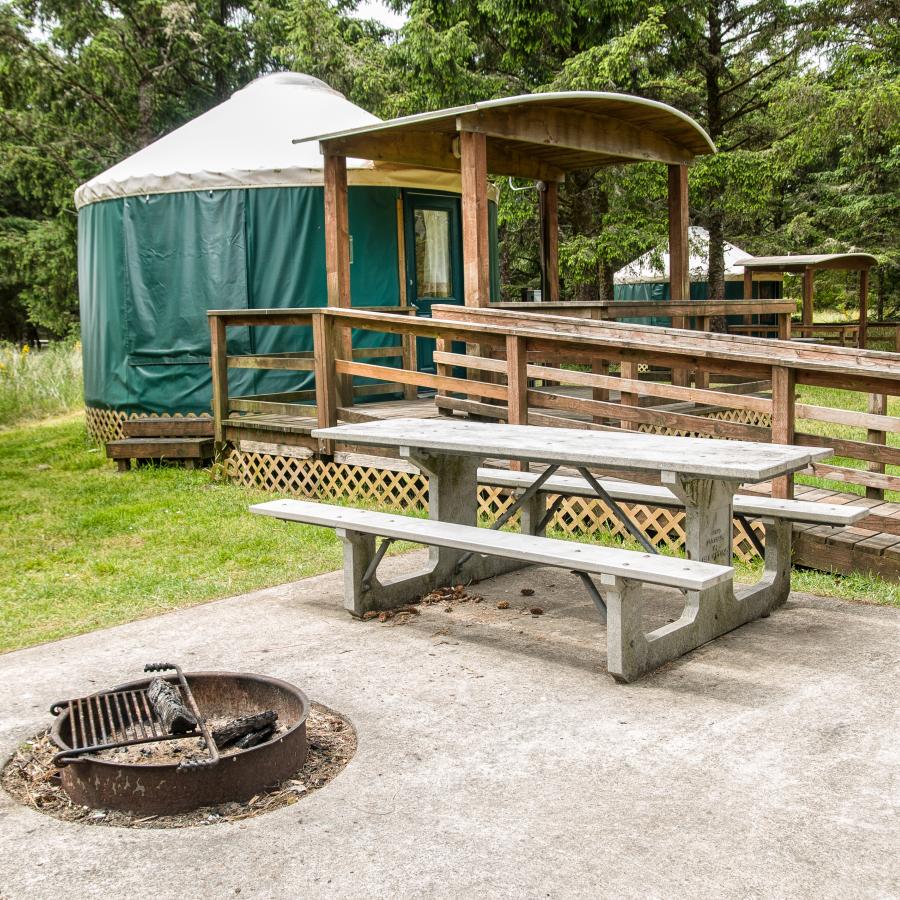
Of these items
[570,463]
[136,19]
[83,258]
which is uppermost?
[136,19]

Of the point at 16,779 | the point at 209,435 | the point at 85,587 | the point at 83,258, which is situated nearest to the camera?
the point at 16,779

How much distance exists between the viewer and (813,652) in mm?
3922

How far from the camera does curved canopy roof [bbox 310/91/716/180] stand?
22.9 ft

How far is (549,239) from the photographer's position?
1069 centimetres

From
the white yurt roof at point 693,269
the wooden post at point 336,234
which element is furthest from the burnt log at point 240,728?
the white yurt roof at point 693,269

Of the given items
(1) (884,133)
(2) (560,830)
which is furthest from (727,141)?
(2) (560,830)

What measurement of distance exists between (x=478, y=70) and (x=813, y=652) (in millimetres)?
15649

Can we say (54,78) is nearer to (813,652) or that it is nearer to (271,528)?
(271,528)

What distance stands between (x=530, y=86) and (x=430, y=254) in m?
7.71

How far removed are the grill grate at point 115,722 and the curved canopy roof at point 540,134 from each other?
4.44 m

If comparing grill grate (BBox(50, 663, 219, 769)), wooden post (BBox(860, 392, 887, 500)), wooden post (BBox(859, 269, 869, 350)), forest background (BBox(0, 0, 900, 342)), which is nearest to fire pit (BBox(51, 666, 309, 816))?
grill grate (BBox(50, 663, 219, 769))

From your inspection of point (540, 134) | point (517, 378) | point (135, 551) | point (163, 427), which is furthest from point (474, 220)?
point (163, 427)

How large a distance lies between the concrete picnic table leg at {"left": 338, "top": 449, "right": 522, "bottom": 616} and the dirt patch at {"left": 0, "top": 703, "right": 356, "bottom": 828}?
45.5 inches

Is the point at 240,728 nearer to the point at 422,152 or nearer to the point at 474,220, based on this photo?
the point at 474,220
